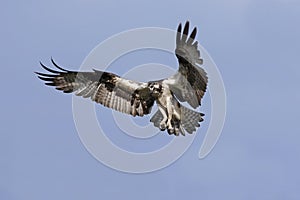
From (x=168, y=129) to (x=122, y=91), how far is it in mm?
2256

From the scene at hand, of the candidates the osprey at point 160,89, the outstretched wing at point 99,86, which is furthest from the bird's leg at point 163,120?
the outstretched wing at point 99,86

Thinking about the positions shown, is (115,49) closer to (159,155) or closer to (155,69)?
(155,69)

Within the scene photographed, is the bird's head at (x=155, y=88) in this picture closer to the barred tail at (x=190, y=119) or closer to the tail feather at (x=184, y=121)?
the tail feather at (x=184, y=121)

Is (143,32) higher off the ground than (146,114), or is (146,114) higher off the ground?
(143,32)

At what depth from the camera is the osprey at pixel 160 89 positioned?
61.8ft

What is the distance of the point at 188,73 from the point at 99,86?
3.10 metres

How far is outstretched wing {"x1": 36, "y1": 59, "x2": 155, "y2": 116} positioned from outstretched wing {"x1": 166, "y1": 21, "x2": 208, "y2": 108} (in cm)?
154

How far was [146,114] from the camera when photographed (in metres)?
20.4

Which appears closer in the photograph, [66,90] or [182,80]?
[182,80]

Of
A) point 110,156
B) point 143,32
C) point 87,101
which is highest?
point 143,32

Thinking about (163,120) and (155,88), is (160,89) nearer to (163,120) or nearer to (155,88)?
(155,88)

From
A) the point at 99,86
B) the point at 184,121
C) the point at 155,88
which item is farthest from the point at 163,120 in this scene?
the point at 99,86

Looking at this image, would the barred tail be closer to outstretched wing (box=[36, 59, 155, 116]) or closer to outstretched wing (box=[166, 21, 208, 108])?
outstretched wing (box=[166, 21, 208, 108])

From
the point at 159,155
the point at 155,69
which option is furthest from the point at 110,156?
the point at 155,69
